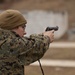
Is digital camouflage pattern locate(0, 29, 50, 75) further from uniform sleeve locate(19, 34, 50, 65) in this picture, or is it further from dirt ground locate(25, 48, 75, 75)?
dirt ground locate(25, 48, 75, 75)

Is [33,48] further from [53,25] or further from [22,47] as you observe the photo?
[53,25]

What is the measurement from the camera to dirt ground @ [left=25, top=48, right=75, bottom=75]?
9217 millimetres

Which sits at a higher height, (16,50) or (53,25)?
(16,50)

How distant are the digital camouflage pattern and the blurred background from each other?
18.4ft

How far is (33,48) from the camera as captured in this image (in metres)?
3.00

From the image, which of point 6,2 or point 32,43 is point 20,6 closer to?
point 6,2

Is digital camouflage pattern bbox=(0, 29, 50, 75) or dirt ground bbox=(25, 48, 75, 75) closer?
digital camouflage pattern bbox=(0, 29, 50, 75)

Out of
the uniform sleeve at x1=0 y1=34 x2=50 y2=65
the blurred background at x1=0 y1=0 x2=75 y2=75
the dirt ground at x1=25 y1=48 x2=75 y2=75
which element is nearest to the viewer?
the uniform sleeve at x1=0 y1=34 x2=50 y2=65

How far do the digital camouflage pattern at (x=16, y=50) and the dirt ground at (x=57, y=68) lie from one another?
18.4 ft

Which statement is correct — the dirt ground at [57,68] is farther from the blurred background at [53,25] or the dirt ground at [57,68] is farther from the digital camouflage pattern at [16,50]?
the digital camouflage pattern at [16,50]

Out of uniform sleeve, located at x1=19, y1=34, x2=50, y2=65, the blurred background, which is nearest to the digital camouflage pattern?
uniform sleeve, located at x1=19, y1=34, x2=50, y2=65

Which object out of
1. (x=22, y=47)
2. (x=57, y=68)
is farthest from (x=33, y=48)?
(x=57, y=68)

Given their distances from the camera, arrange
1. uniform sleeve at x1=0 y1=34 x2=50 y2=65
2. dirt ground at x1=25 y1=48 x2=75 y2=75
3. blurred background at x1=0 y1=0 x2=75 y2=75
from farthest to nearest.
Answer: blurred background at x1=0 y1=0 x2=75 y2=75, dirt ground at x1=25 y1=48 x2=75 y2=75, uniform sleeve at x1=0 y1=34 x2=50 y2=65

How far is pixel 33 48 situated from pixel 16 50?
144 millimetres
